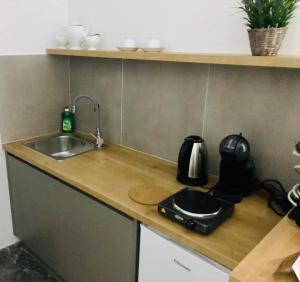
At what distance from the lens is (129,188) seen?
1443 millimetres

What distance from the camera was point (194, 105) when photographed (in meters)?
1.60

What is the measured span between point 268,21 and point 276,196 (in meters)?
0.74

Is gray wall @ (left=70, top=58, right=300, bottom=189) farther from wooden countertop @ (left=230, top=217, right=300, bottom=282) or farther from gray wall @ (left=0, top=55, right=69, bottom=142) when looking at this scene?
wooden countertop @ (left=230, top=217, right=300, bottom=282)

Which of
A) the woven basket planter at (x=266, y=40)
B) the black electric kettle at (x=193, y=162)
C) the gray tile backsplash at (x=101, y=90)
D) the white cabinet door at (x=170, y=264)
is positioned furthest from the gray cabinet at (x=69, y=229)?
the woven basket planter at (x=266, y=40)

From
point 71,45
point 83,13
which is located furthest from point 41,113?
point 83,13

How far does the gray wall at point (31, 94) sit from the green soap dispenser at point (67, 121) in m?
0.05

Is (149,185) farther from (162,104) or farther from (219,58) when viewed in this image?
(219,58)

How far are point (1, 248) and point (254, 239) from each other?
186 cm

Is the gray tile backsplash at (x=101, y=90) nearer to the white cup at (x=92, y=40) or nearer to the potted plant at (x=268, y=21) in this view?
the white cup at (x=92, y=40)

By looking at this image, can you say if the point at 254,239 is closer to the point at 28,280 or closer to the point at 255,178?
the point at 255,178

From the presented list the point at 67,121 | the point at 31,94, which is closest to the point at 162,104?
the point at 67,121

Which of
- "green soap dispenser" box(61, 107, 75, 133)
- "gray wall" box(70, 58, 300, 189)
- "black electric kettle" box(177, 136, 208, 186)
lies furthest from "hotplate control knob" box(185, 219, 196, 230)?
"green soap dispenser" box(61, 107, 75, 133)

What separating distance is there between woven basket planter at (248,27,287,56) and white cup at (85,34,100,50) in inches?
40.8

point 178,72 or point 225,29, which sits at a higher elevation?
point 225,29
